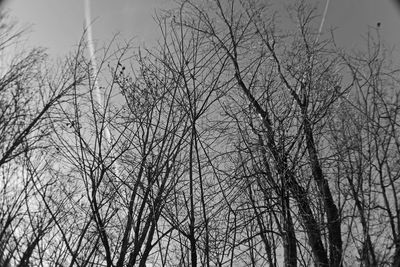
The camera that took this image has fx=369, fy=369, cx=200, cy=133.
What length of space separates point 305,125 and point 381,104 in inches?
38.2

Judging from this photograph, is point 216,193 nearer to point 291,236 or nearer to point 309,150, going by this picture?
point 291,236

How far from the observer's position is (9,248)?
3205 mm

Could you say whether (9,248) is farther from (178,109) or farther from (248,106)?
(248,106)

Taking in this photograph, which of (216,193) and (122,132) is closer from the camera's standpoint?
Answer: (216,193)

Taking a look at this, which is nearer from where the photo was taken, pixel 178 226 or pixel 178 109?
pixel 178 226

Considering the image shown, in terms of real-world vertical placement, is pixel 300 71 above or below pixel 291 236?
above

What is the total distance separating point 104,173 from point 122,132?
429 mm

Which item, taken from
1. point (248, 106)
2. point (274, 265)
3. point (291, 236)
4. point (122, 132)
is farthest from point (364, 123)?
point (122, 132)

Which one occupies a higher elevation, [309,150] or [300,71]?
[300,71]

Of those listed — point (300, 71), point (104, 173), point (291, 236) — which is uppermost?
point (300, 71)

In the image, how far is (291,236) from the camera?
3574 millimetres

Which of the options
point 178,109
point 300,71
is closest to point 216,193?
point 178,109

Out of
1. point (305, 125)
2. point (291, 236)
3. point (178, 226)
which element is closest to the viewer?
point (178, 226)

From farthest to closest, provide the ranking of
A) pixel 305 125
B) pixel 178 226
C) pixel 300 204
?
pixel 305 125
pixel 300 204
pixel 178 226
